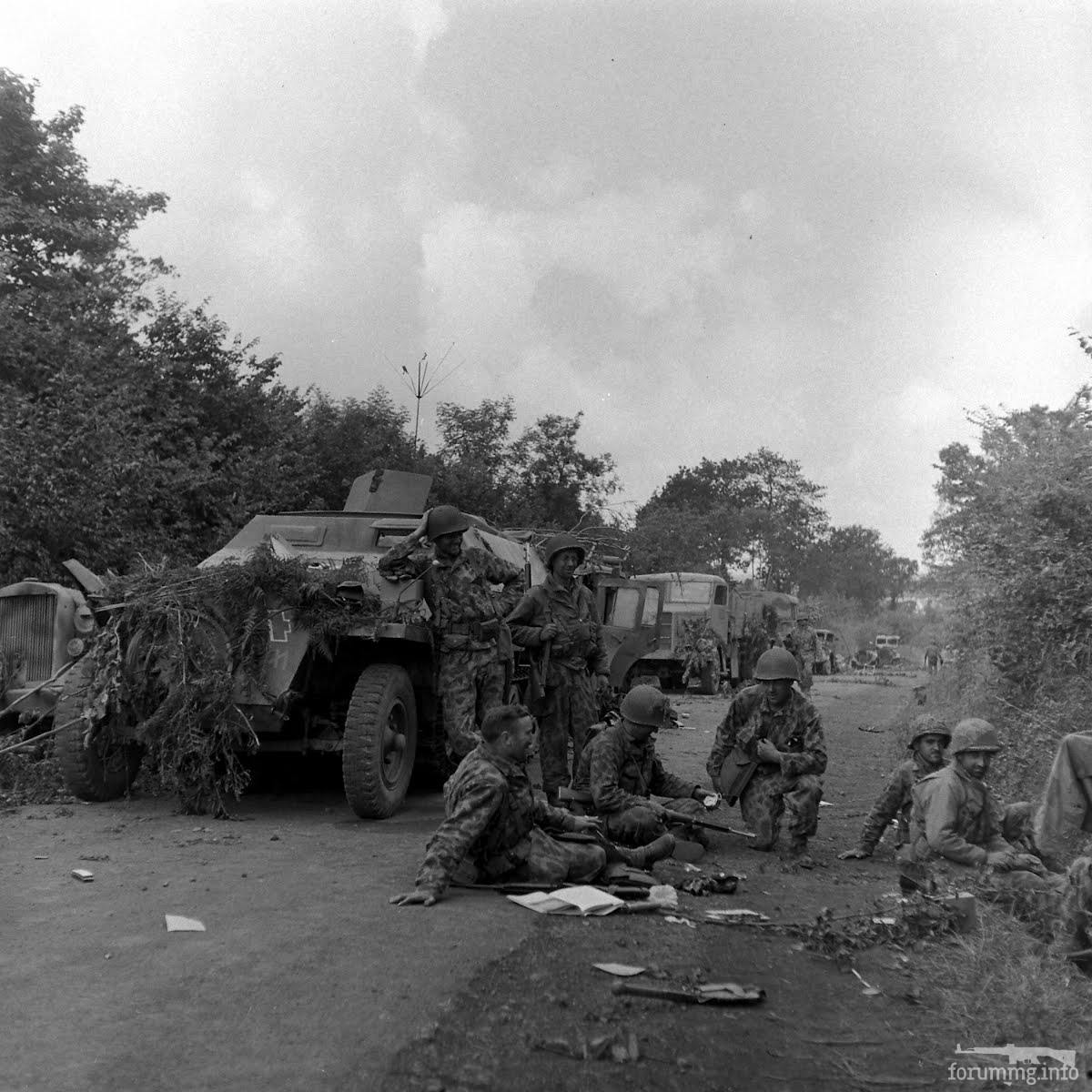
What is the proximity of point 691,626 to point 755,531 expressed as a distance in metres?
29.2

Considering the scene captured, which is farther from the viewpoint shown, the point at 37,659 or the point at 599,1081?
the point at 37,659

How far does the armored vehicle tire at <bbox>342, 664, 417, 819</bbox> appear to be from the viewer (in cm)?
715

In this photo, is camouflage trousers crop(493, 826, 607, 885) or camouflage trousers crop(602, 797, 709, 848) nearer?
camouflage trousers crop(493, 826, 607, 885)

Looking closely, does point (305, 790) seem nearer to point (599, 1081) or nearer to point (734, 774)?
point (734, 774)

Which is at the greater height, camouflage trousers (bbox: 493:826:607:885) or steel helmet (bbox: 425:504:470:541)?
steel helmet (bbox: 425:504:470:541)

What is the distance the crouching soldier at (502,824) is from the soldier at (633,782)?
0.69 meters

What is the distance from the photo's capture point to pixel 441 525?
A: 7863mm

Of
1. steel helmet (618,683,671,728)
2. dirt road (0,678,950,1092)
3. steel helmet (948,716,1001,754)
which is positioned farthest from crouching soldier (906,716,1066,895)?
steel helmet (618,683,671,728)

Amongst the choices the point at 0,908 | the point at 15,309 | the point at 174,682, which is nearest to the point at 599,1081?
the point at 0,908

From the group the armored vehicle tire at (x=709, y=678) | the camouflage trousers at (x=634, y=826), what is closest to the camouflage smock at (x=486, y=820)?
the camouflage trousers at (x=634, y=826)

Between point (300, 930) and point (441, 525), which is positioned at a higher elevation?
point (441, 525)

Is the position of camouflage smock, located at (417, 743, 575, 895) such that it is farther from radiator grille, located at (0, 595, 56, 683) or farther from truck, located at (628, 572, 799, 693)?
truck, located at (628, 572, 799, 693)

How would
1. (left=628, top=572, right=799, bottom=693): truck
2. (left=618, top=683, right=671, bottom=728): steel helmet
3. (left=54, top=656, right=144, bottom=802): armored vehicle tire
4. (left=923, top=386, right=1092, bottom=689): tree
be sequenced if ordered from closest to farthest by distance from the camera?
1. (left=618, top=683, right=671, bottom=728): steel helmet
2. (left=54, top=656, right=144, bottom=802): armored vehicle tire
3. (left=923, top=386, right=1092, bottom=689): tree
4. (left=628, top=572, right=799, bottom=693): truck

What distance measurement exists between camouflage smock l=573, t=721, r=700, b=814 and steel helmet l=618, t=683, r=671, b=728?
0.15m
